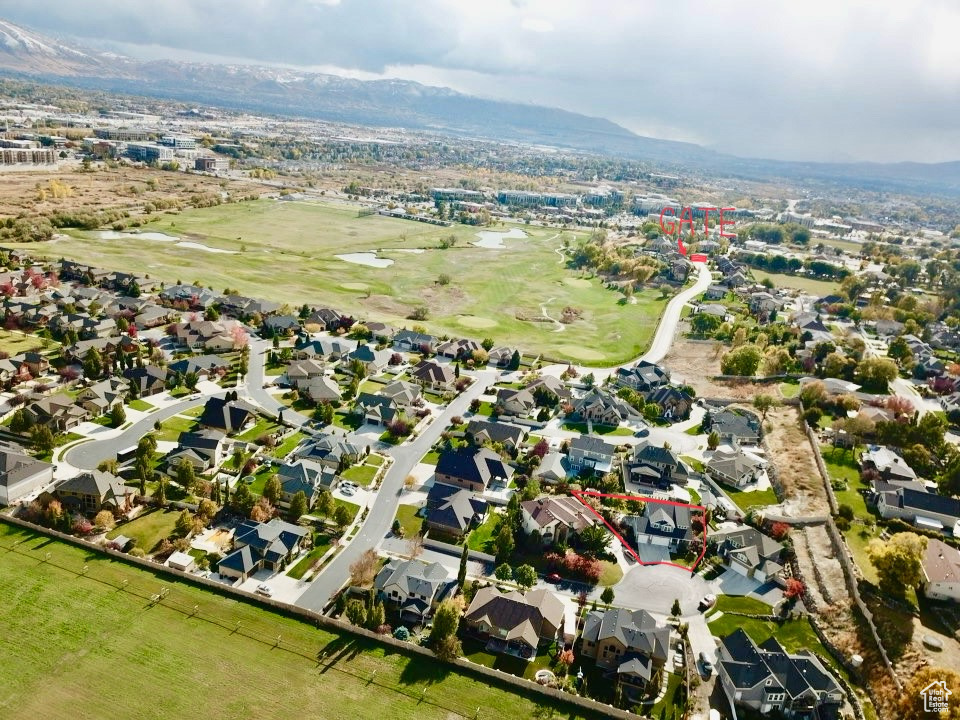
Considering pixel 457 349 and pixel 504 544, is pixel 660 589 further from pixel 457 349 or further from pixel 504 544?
pixel 457 349

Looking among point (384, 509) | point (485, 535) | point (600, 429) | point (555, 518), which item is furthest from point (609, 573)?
point (600, 429)

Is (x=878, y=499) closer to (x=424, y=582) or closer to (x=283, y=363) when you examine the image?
(x=424, y=582)

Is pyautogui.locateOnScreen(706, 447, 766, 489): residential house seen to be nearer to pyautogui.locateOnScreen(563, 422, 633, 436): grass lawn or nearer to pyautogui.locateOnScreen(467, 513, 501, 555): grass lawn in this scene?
pyautogui.locateOnScreen(563, 422, 633, 436): grass lawn

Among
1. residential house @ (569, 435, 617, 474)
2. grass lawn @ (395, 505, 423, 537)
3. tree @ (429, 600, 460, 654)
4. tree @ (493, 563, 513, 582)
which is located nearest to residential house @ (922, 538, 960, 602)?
residential house @ (569, 435, 617, 474)

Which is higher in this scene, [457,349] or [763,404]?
[763,404]

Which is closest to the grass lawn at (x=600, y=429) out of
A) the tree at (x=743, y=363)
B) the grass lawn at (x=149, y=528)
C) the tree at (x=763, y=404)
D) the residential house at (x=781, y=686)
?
the tree at (x=763, y=404)
